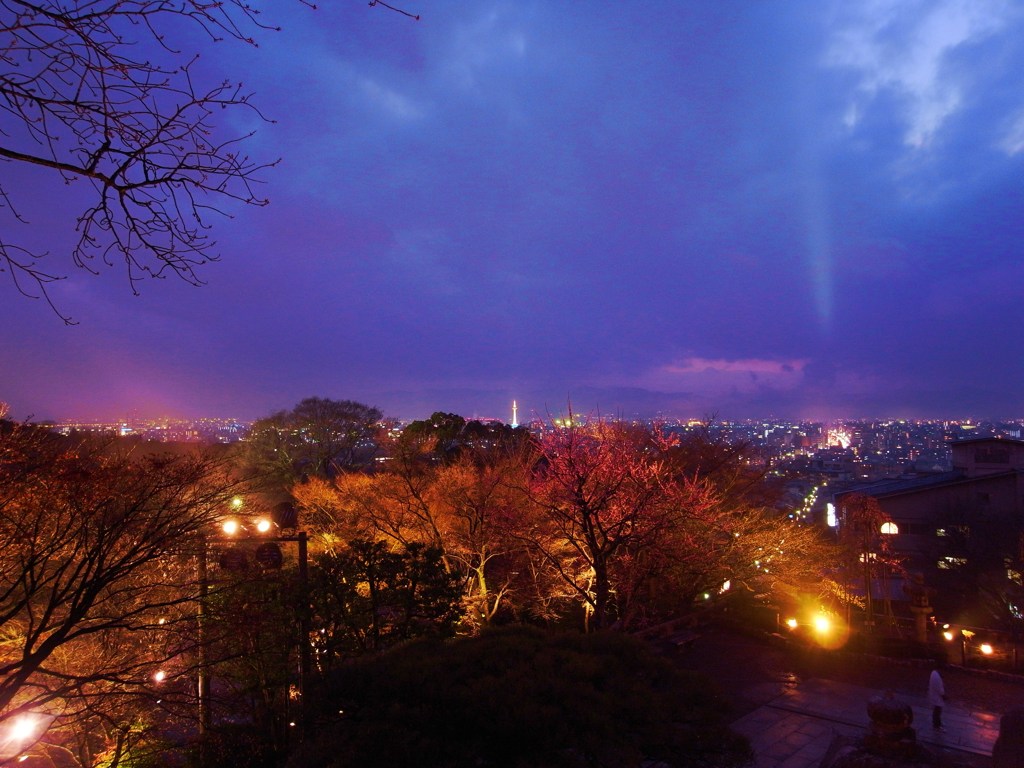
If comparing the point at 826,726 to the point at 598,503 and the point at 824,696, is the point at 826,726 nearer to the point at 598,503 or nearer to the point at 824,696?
the point at 824,696

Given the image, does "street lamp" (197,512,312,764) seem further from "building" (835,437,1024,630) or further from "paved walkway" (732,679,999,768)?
"building" (835,437,1024,630)

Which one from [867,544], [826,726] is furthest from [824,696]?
[867,544]

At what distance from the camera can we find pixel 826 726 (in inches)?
366

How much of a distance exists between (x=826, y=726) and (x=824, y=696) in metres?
1.70

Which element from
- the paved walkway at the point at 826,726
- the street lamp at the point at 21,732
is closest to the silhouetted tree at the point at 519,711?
the paved walkway at the point at 826,726

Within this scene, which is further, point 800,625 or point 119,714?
point 800,625

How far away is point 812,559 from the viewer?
51.8ft

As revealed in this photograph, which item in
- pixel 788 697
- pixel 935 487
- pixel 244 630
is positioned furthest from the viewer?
pixel 935 487

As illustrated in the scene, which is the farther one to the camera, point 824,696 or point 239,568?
point 824,696

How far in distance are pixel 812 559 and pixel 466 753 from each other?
14.8m

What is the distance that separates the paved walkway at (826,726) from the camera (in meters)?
8.16

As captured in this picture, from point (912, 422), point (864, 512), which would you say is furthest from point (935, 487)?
point (912, 422)

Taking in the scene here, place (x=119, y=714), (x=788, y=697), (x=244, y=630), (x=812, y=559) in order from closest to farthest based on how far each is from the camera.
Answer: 1. (x=244, y=630)
2. (x=119, y=714)
3. (x=788, y=697)
4. (x=812, y=559)

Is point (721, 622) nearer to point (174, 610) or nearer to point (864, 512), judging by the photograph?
point (864, 512)
